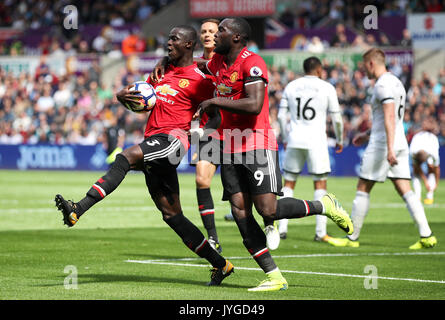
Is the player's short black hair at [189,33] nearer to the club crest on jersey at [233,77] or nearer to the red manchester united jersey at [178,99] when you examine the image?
the red manchester united jersey at [178,99]

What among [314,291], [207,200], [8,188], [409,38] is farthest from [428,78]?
[314,291]

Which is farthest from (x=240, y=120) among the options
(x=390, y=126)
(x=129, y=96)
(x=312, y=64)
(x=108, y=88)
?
(x=108, y=88)

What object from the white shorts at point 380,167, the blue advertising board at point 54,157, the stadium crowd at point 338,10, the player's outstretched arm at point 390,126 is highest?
the stadium crowd at point 338,10

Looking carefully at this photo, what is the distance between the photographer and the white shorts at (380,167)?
12.0 meters

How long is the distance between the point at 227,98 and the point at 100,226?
7.26m

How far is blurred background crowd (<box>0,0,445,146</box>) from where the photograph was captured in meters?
28.6

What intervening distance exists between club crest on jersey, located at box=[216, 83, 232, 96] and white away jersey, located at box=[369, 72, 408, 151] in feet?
13.7

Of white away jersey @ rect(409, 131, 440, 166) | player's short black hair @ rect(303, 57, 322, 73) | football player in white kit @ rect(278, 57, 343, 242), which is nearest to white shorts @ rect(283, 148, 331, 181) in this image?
football player in white kit @ rect(278, 57, 343, 242)

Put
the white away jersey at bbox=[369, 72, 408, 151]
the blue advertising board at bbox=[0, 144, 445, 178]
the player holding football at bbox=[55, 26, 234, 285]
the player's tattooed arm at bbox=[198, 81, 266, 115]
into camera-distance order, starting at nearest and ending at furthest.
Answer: the player's tattooed arm at bbox=[198, 81, 266, 115]
the player holding football at bbox=[55, 26, 234, 285]
the white away jersey at bbox=[369, 72, 408, 151]
the blue advertising board at bbox=[0, 144, 445, 178]

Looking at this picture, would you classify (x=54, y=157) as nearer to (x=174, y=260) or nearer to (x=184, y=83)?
(x=174, y=260)

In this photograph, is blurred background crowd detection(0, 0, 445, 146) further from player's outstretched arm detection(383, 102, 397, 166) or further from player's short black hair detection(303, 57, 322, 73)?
player's outstretched arm detection(383, 102, 397, 166)

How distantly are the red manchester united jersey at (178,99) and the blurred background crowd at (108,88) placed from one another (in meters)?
17.8

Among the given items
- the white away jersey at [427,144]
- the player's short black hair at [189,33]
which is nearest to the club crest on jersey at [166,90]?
the player's short black hair at [189,33]

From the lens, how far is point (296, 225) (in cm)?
1536
